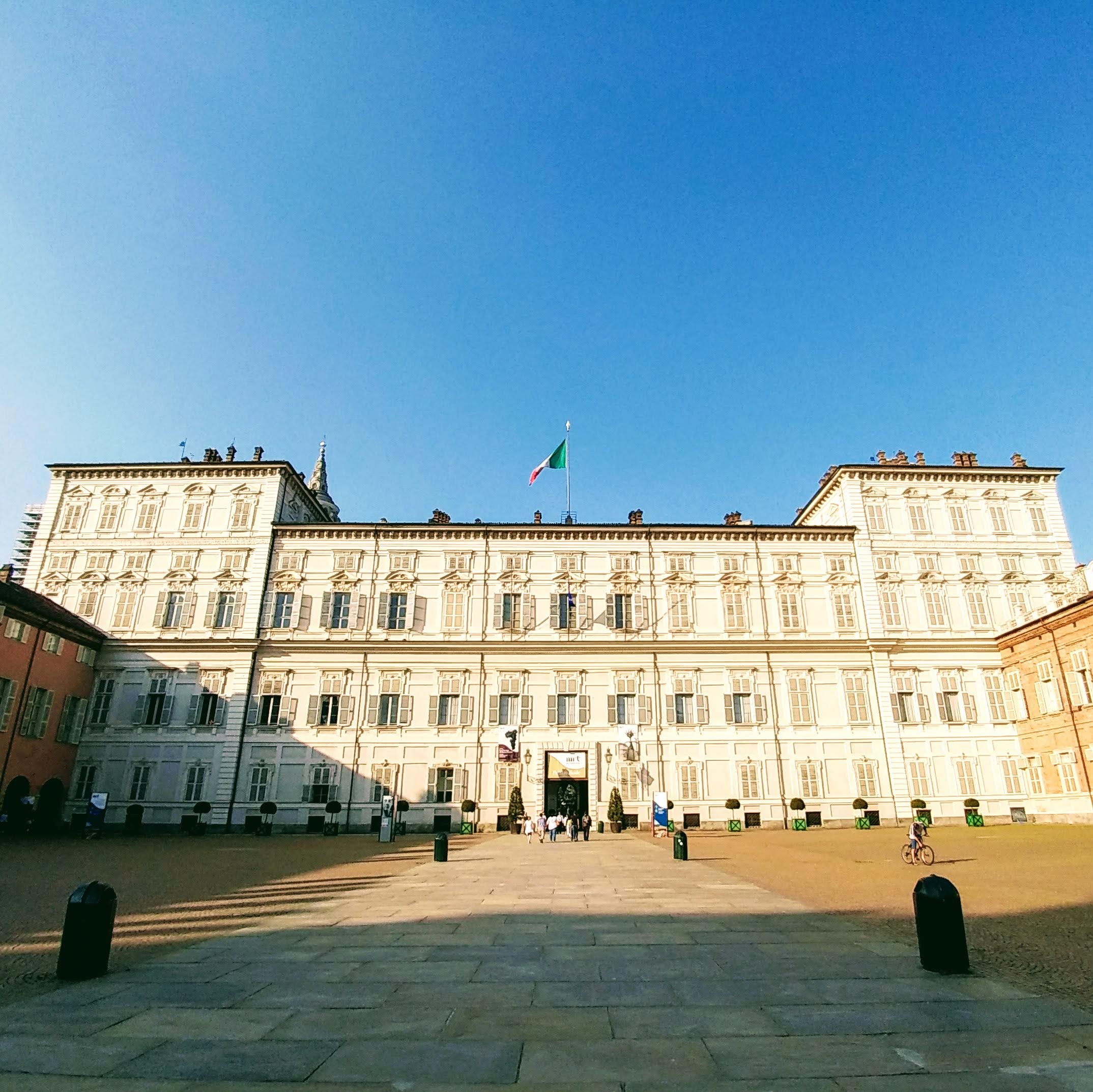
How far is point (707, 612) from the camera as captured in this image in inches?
1686

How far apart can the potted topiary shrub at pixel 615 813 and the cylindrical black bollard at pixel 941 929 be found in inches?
1188

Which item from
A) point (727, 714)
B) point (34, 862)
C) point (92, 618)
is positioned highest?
point (92, 618)

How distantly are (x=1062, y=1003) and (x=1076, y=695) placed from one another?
118 ft

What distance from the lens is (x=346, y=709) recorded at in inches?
1591

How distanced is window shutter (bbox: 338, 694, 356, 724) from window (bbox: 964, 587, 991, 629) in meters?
38.5

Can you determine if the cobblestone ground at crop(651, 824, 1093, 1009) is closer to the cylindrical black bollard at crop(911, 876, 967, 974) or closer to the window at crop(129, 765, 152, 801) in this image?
the cylindrical black bollard at crop(911, 876, 967, 974)

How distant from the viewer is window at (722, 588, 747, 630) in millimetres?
42500

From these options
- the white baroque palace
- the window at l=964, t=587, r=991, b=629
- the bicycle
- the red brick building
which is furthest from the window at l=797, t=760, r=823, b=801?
the red brick building

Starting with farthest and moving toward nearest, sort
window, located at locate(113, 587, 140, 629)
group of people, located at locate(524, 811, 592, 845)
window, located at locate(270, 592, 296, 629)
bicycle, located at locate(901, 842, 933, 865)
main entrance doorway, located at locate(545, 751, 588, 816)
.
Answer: window, located at locate(270, 592, 296, 629), window, located at locate(113, 587, 140, 629), main entrance doorway, located at locate(545, 751, 588, 816), group of people, located at locate(524, 811, 592, 845), bicycle, located at locate(901, 842, 933, 865)

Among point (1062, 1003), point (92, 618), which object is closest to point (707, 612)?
point (1062, 1003)

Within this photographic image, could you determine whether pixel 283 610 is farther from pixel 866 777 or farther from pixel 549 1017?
pixel 549 1017

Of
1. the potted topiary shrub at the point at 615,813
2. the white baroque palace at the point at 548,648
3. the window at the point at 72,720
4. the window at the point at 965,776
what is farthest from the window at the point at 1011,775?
the window at the point at 72,720

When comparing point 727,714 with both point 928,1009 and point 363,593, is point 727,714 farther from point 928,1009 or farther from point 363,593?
point 928,1009

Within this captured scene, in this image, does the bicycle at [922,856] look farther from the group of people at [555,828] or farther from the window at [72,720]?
the window at [72,720]
